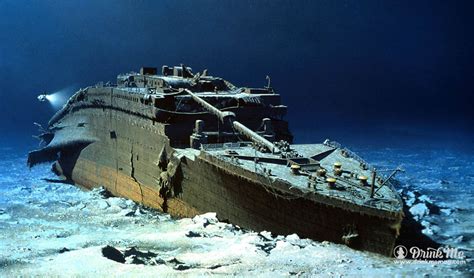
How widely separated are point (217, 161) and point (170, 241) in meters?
4.48

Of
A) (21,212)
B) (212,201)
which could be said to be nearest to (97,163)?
(21,212)

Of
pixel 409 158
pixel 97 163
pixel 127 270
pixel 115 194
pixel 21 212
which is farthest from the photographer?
pixel 409 158

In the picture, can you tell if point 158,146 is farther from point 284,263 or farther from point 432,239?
point 432,239

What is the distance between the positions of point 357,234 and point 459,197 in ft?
48.1

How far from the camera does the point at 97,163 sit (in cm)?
3684

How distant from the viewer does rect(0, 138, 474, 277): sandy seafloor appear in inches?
660

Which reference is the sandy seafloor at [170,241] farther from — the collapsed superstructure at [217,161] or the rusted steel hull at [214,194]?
the collapsed superstructure at [217,161]
